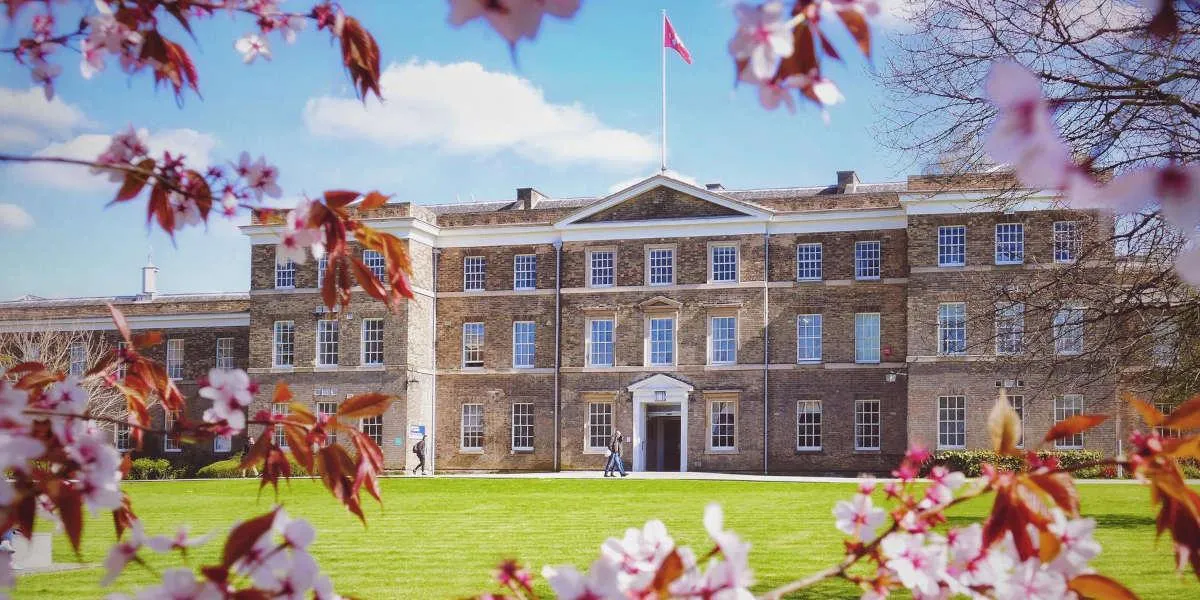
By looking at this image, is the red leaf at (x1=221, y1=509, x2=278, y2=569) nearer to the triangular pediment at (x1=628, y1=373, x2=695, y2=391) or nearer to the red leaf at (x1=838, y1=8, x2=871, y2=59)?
the red leaf at (x1=838, y1=8, x2=871, y2=59)

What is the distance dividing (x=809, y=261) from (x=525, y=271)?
376 inches

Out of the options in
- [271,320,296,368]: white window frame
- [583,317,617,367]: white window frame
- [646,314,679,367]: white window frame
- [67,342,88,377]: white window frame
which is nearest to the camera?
[646,314,679,367]: white window frame

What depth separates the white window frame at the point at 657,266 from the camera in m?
37.9

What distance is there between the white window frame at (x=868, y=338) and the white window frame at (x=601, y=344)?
781 cm

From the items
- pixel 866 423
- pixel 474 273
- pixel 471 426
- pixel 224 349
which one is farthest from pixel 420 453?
pixel 866 423

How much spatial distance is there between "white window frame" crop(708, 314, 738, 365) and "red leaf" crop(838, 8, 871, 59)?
36.1 m

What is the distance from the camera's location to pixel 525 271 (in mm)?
39531

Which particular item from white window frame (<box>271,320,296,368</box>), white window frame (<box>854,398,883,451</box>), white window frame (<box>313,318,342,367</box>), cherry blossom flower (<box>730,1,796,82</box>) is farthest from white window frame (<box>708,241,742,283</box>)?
cherry blossom flower (<box>730,1,796,82</box>)

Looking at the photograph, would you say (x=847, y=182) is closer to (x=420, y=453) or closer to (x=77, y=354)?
(x=420, y=453)

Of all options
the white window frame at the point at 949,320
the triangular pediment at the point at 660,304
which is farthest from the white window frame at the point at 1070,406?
the triangular pediment at the point at 660,304

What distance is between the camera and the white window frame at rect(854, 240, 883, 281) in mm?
36156

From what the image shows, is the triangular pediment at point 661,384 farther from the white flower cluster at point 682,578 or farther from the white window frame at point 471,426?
the white flower cluster at point 682,578

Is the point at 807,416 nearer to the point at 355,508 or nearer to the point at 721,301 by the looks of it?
the point at 721,301

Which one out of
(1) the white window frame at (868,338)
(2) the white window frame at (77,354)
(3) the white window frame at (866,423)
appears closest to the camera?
(3) the white window frame at (866,423)
